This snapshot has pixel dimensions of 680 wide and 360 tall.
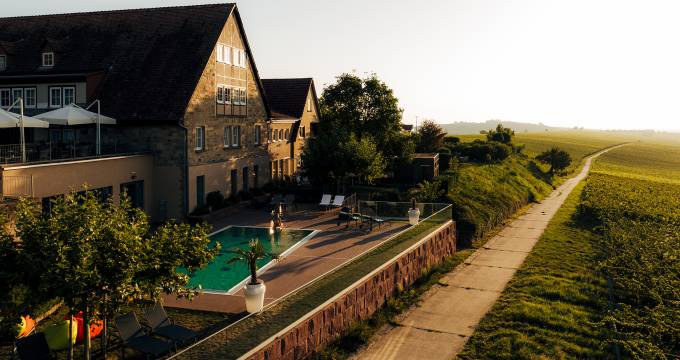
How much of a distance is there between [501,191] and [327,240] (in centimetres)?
2433

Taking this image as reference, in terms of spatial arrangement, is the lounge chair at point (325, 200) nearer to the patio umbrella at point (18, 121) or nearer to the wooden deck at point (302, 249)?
the wooden deck at point (302, 249)

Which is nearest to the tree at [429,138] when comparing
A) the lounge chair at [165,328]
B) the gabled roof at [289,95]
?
the gabled roof at [289,95]

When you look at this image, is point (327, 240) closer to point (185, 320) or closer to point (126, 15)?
point (185, 320)

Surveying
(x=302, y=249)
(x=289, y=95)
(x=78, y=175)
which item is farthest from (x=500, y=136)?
(x=78, y=175)

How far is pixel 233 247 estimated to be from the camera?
2706cm

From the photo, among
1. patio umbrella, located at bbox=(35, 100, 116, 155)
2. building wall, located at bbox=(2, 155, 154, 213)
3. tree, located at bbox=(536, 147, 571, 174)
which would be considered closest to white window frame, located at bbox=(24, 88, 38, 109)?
→ patio umbrella, located at bbox=(35, 100, 116, 155)

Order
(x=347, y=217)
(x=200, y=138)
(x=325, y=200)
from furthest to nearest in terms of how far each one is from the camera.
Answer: (x=325, y=200)
(x=200, y=138)
(x=347, y=217)

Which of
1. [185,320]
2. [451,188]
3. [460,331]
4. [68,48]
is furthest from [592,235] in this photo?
[68,48]

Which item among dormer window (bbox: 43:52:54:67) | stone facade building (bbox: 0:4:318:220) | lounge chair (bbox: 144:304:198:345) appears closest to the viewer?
lounge chair (bbox: 144:304:198:345)

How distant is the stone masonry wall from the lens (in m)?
14.5

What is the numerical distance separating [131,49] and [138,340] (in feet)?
87.6

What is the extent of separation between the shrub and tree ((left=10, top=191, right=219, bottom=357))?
2209cm

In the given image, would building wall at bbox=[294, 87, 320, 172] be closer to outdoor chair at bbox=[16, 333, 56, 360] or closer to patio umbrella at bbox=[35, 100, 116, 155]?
patio umbrella at bbox=[35, 100, 116, 155]

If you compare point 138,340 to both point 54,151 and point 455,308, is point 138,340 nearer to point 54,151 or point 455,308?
point 455,308
